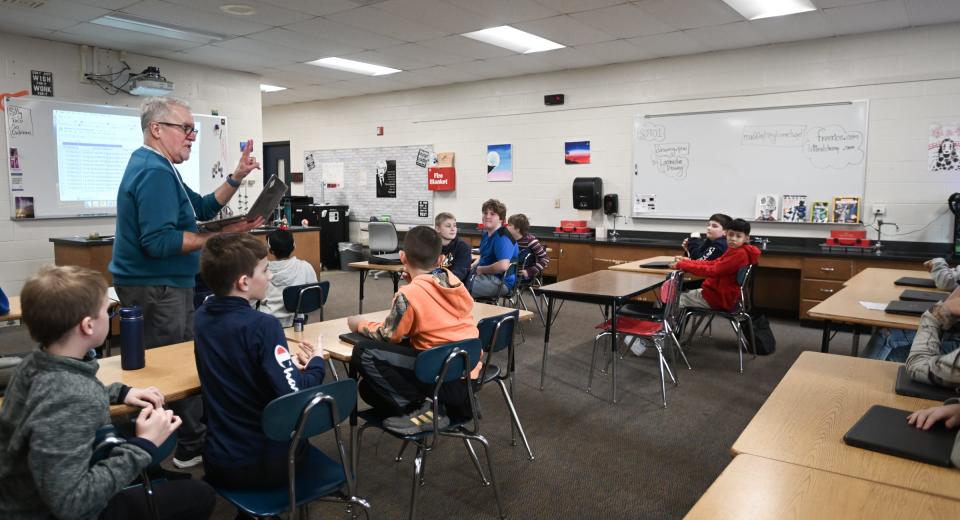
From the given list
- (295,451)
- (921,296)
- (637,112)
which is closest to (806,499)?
(295,451)

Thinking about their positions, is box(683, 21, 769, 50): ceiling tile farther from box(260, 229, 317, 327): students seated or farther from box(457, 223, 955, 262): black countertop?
box(260, 229, 317, 327): students seated

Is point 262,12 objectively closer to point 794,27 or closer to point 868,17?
point 794,27

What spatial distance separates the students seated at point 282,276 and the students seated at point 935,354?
10.1 ft

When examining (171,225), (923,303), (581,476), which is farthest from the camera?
(923,303)

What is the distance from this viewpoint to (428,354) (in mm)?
2092

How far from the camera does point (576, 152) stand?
25.5 ft

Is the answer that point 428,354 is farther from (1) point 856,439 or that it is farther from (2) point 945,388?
(2) point 945,388

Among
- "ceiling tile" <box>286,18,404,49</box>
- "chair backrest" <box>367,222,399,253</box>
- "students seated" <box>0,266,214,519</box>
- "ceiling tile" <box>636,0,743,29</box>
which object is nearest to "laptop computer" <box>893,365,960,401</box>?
"students seated" <box>0,266,214,519</box>

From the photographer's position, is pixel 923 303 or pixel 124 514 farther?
pixel 923 303

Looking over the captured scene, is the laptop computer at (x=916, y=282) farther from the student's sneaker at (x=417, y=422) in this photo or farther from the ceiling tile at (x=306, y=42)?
the ceiling tile at (x=306, y=42)

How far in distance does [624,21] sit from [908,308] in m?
3.52

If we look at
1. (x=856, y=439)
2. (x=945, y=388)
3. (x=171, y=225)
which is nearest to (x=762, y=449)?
(x=856, y=439)

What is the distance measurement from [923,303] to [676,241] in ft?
12.8

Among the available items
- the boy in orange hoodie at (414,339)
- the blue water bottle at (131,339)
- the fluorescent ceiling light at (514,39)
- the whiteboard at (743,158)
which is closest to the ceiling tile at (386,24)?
the fluorescent ceiling light at (514,39)
